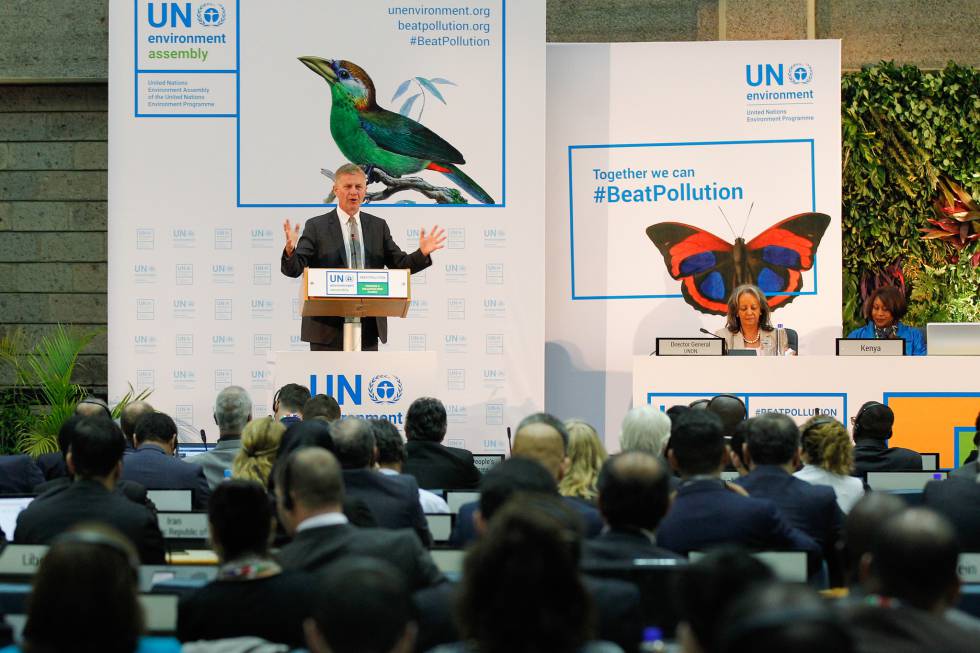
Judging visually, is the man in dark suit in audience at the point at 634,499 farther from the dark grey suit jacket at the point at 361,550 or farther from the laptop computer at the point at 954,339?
the laptop computer at the point at 954,339

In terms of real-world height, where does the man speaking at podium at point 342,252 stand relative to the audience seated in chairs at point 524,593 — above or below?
above

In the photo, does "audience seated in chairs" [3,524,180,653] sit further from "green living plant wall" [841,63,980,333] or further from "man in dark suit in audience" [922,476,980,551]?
"green living plant wall" [841,63,980,333]

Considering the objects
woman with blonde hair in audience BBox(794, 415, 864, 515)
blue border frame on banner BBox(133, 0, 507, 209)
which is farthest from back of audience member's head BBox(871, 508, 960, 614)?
blue border frame on banner BBox(133, 0, 507, 209)

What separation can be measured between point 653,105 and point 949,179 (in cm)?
269

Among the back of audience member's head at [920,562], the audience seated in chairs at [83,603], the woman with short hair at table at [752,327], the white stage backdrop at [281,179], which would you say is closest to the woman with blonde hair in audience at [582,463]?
the back of audience member's head at [920,562]

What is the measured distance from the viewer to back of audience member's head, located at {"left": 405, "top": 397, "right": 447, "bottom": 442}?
5008 millimetres

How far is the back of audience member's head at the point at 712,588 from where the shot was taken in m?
1.72

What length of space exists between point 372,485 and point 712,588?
1976 mm

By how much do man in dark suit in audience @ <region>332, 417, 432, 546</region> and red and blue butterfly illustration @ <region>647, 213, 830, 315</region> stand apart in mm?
6017

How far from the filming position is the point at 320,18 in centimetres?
909

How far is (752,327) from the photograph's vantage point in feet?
24.9

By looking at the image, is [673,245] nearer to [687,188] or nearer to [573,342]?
[687,188]

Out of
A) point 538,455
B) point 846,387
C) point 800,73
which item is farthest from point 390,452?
point 800,73

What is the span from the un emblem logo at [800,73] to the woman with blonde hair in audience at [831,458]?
5.64 meters
